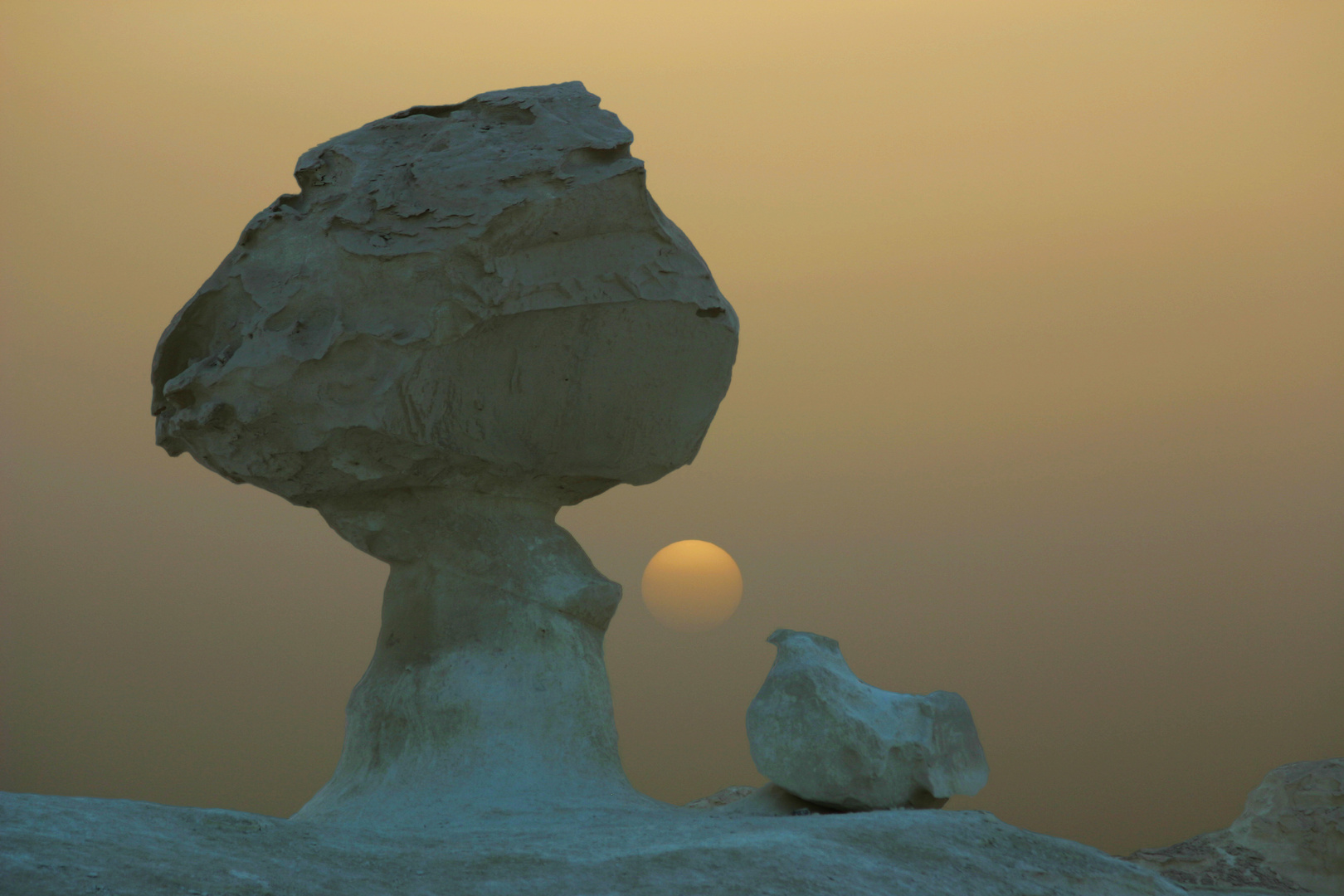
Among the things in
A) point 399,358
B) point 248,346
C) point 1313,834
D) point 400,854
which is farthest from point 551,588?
point 1313,834

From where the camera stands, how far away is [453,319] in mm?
5285

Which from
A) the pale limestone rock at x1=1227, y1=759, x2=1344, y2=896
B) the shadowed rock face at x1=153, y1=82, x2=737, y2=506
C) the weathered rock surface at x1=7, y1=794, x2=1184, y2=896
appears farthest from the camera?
the pale limestone rock at x1=1227, y1=759, x2=1344, y2=896

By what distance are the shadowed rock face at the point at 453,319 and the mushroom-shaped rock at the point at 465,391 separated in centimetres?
1

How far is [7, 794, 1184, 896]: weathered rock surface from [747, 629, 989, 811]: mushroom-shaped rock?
48cm

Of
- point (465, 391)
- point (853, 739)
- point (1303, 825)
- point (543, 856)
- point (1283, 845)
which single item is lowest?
point (543, 856)

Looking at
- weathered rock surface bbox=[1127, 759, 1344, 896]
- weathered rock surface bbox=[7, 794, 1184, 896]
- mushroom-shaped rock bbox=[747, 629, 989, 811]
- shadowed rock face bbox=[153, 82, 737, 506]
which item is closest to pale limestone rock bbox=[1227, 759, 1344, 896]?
weathered rock surface bbox=[1127, 759, 1344, 896]

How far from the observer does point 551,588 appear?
588 cm

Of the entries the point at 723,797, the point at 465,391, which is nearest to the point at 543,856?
the point at 465,391

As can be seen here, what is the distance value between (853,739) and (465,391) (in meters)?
2.18

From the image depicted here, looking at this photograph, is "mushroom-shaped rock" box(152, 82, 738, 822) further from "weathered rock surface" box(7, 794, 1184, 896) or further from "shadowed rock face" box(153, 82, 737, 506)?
"weathered rock surface" box(7, 794, 1184, 896)

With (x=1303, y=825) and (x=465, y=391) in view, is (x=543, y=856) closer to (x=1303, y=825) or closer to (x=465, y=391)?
(x=465, y=391)

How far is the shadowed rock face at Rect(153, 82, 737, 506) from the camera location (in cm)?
527

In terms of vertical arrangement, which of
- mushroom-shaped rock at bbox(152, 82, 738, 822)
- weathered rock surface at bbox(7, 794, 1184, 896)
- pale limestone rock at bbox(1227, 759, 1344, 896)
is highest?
mushroom-shaped rock at bbox(152, 82, 738, 822)

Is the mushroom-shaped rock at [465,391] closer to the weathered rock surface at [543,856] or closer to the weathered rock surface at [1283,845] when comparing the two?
the weathered rock surface at [543,856]
